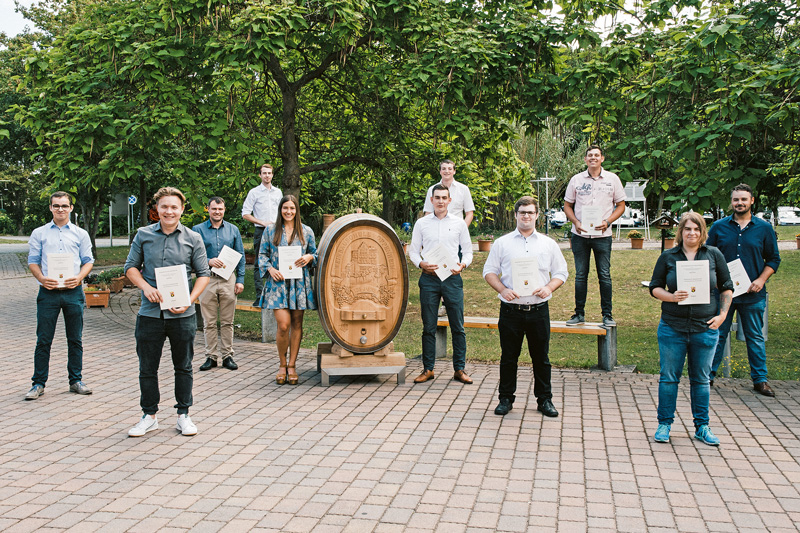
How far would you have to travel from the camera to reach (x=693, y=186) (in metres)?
8.53

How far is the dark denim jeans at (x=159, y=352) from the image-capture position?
20.2 feet

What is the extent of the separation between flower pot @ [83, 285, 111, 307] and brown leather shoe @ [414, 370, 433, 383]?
9072 mm

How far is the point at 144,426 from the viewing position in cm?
623

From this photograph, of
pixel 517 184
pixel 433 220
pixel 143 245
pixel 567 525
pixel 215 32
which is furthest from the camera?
pixel 517 184

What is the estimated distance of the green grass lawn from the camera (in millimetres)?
9633

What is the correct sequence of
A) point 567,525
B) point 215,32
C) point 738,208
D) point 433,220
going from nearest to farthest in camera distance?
1. point 567,525
2. point 738,208
3. point 433,220
4. point 215,32

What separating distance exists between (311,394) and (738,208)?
493cm

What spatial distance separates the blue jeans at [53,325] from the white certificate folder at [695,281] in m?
5.94

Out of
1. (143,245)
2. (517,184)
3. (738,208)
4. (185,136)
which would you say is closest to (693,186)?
(738,208)

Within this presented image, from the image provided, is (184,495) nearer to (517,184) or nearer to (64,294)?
(64,294)

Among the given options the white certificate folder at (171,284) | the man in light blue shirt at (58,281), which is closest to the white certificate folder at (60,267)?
the man in light blue shirt at (58,281)

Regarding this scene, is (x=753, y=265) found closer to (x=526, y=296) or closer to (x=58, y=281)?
(x=526, y=296)

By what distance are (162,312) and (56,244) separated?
2.23m

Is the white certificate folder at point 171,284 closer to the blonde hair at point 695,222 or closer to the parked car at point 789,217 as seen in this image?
the blonde hair at point 695,222
